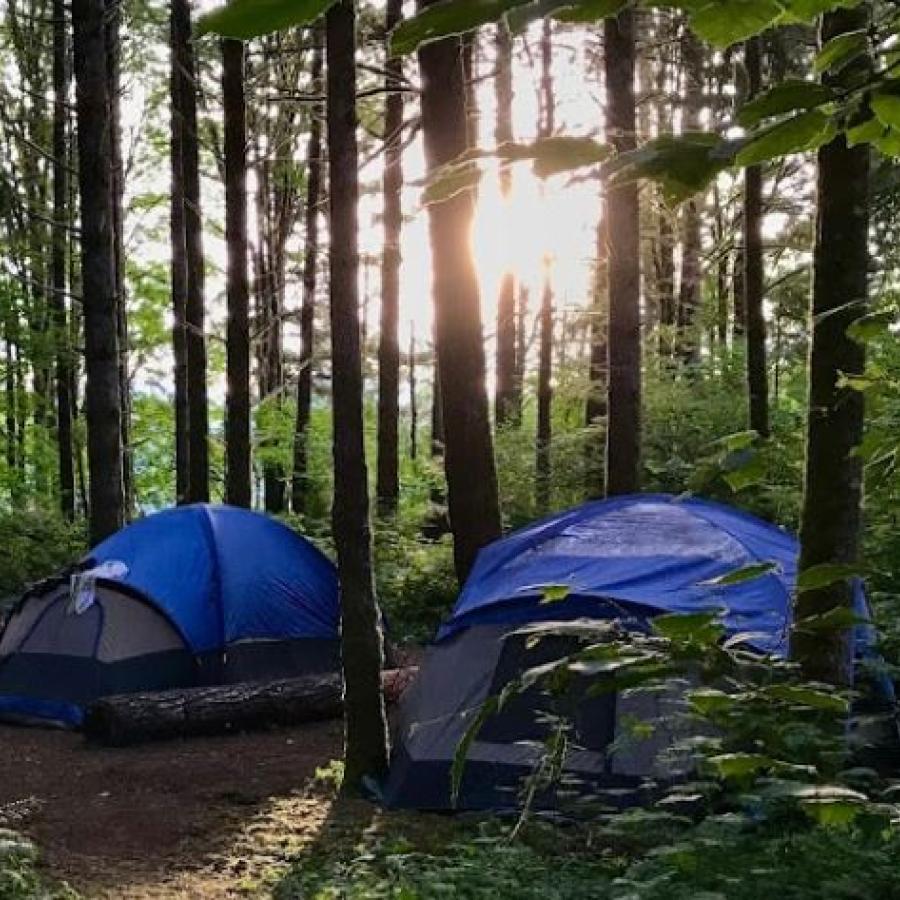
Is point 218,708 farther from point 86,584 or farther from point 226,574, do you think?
point 86,584

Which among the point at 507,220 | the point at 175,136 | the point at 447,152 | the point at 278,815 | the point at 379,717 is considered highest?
the point at 175,136

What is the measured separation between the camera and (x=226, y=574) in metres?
9.73

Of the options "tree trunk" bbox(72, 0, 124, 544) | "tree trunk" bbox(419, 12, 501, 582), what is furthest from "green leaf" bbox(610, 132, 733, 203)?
"tree trunk" bbox(72, 0, 124, 544)

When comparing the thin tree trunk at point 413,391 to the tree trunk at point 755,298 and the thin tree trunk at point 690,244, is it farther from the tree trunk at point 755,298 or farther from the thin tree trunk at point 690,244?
the tree trunk at point 755,298

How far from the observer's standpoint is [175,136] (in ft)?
54.4

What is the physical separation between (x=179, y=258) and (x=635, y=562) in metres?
10.6

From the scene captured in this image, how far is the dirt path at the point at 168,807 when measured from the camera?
5.59m

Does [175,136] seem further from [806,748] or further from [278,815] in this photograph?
[806,748]

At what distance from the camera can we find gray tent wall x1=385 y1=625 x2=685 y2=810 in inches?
233

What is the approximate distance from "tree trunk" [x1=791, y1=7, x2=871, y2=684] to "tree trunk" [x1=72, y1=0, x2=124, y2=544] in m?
9.05

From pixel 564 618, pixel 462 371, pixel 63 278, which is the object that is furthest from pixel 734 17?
pixel 63 278

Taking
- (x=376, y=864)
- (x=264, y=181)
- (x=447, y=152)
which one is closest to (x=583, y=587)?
(x=376, y=864)

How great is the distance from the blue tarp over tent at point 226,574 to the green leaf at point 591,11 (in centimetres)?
902

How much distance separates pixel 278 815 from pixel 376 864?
1497 millimetres
